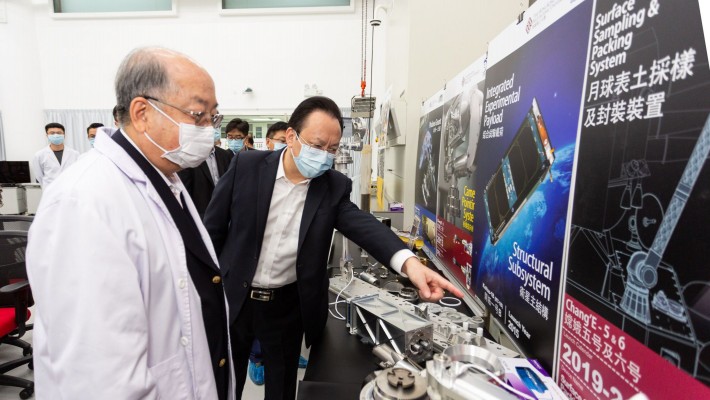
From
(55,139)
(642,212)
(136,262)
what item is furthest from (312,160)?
(55,139)

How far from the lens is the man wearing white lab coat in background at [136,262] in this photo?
0.63m

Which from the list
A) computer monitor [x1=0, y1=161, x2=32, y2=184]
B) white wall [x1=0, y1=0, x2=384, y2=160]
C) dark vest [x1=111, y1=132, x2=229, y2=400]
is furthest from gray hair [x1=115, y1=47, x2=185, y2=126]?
computer monitor [x1=0, y1=161, x2=32, y2=184]

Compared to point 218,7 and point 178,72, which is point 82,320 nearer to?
point 178,72

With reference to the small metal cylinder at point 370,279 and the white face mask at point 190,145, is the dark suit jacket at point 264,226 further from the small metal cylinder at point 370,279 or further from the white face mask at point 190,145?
the white face mask at point 190,145

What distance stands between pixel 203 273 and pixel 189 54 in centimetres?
651

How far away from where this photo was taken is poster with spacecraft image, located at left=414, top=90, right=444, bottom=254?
7.22 feet

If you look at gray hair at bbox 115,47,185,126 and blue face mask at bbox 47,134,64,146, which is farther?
blue face mask at bbox 47,134,64,146

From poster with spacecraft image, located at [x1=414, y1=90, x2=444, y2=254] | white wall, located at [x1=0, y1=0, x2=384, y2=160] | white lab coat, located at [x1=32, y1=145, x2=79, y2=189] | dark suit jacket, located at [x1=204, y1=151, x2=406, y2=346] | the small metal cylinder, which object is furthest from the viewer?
white wall, located at [x1=0, y1=0, x2=384, y2=160]

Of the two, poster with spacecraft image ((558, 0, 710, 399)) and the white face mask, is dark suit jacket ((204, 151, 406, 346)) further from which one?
poster with spacecraft image ((558, 0, 710, 399))

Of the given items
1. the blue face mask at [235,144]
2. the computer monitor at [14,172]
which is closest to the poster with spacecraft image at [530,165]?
the blue face mask at [235,144]

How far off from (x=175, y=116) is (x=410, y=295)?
112 cm

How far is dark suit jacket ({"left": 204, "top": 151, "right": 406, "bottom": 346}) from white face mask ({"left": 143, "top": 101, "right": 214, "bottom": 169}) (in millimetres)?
476

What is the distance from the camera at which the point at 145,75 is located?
80 cm

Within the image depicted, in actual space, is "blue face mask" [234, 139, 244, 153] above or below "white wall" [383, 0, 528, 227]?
below
